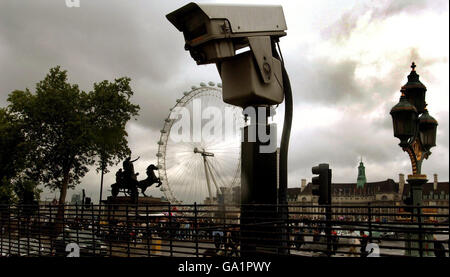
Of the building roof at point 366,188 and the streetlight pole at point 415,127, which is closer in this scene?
the streetlight pole at point 415,127

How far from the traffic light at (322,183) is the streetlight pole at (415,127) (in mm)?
1777

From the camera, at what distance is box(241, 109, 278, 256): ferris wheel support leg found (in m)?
6.39

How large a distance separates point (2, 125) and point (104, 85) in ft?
28.8

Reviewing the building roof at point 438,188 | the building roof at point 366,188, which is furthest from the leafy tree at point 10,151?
the building roof at point 366,188

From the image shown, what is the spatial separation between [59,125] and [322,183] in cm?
3014

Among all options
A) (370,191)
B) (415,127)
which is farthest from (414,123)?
(370,191)

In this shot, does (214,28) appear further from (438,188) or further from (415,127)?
(438,188)

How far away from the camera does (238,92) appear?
6.36m

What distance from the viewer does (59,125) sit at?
111ft

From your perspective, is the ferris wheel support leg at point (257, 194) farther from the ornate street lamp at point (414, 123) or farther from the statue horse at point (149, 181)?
the statue horse at point (149, 181)

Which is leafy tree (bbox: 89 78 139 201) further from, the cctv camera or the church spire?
the church spire

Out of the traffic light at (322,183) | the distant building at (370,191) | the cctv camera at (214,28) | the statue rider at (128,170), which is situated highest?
the cctv camera at (214,28)

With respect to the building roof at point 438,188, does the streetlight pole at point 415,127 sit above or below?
above

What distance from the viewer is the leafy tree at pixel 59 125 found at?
33.1 meters
